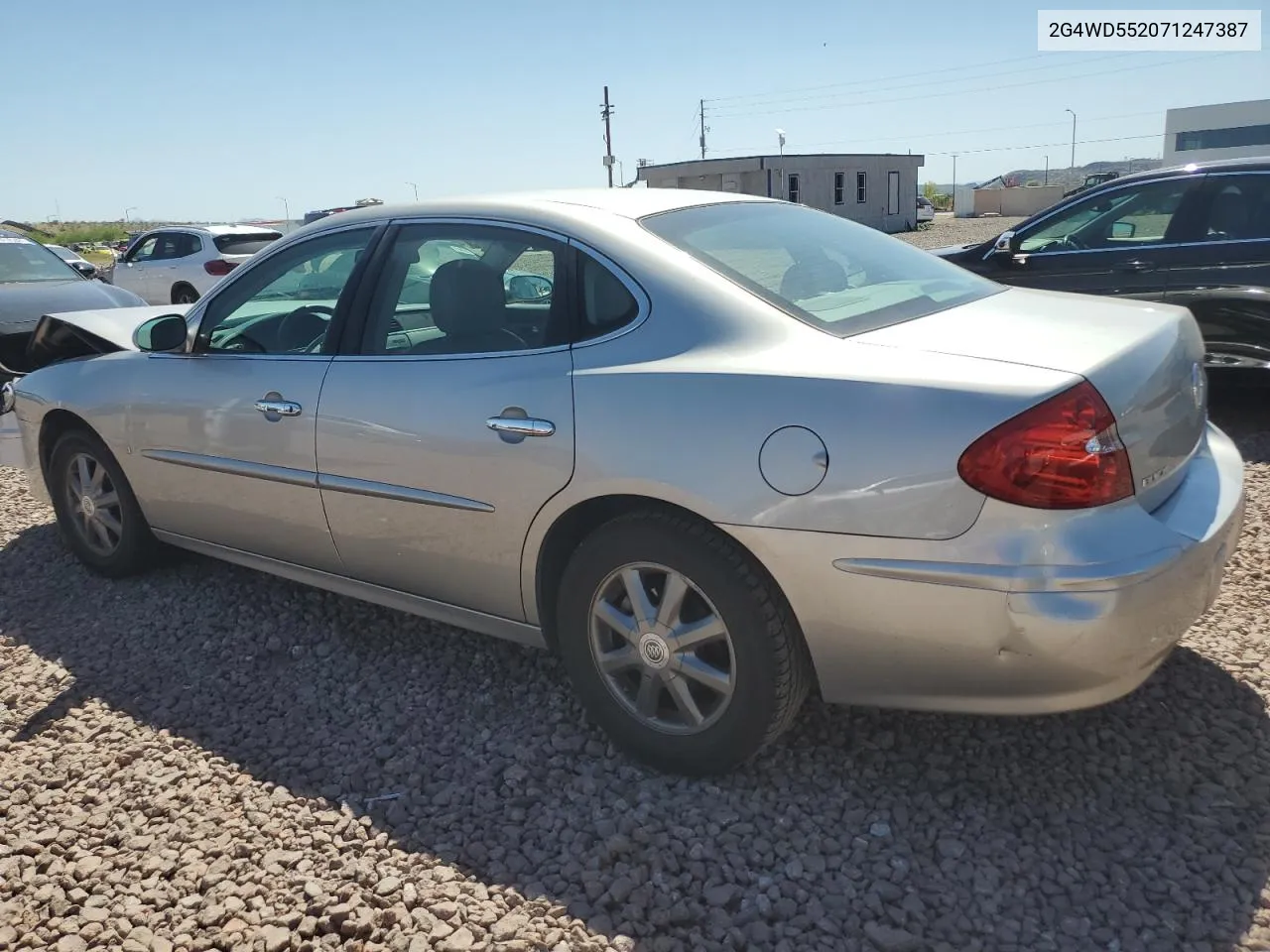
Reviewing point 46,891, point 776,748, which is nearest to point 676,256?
point 776,748

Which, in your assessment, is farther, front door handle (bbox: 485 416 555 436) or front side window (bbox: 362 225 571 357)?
front side window (bbox: 362 225 571 357)

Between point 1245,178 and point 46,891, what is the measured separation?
665 centimetres

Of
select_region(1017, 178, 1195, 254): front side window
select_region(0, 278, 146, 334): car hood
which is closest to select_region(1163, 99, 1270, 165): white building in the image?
select_region(1017, 178, 1195, 254): front side window

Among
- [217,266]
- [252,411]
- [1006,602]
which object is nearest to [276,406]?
[252,411]

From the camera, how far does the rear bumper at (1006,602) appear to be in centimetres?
228

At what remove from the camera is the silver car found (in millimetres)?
2328

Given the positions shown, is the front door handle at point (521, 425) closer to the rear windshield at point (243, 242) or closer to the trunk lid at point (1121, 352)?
the trunk lid at point (1121, 352)

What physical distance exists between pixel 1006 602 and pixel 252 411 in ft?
8.62

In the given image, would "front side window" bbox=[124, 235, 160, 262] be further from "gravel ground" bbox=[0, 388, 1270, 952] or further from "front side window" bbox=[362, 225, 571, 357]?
"front side window" bbox=[362, 225, 571, 357]

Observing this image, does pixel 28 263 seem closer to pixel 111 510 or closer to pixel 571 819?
pixel 111 510

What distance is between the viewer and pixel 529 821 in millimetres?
2793

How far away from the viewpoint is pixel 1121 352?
252 centimetres

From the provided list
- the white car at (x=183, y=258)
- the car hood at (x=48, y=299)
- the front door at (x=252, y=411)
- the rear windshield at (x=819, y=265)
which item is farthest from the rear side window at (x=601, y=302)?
the white car at (x=183, y=258)

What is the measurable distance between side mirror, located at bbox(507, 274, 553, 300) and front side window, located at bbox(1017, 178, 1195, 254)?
15.4ft
